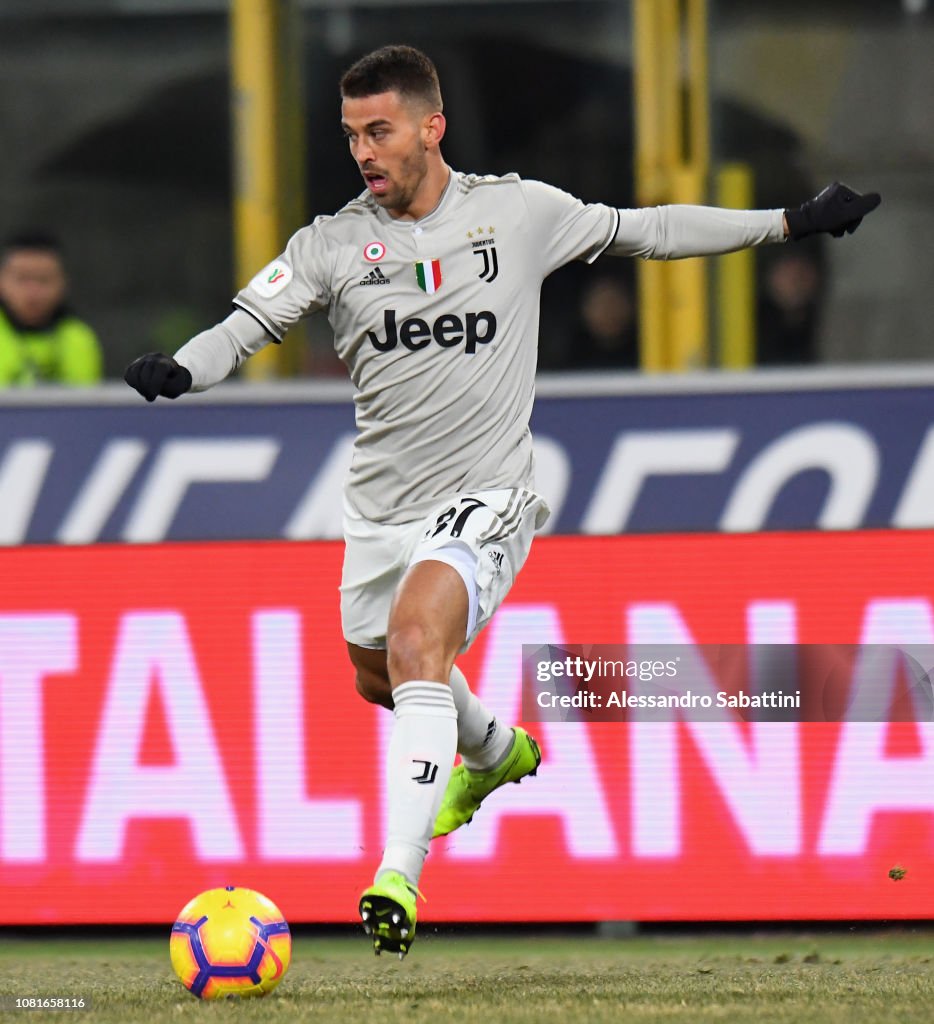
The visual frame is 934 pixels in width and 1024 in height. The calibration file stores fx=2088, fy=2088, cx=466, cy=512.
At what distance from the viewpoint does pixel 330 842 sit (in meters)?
6.30

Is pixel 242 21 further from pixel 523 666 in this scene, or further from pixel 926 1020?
pixel 926 1020

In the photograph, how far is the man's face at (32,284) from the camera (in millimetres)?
6930

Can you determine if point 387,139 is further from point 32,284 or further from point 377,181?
point 32,284

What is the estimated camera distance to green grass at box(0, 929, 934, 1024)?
4.56m

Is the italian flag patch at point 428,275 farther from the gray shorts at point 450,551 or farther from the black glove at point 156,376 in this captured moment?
the black glove at point 156,376

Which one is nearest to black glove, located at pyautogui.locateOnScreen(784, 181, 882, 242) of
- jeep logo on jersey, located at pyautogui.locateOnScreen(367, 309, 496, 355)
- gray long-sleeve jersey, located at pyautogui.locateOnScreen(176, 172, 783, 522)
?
gray long-sleeve jersey, located at pyautogui.locateOnScreen(176, 172, 783, 522)

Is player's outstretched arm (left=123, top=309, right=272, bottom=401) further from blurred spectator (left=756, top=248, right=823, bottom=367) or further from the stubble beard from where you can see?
blurred spectator (left=756, top=248, right=823, bottom=367)

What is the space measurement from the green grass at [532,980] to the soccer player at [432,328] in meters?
0.59

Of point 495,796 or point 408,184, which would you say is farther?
point 495,796

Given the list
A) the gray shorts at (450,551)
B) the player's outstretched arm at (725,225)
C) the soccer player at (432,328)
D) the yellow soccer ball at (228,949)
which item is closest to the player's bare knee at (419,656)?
the soccer player at (432,328)

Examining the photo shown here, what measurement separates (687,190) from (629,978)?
8.65 feet

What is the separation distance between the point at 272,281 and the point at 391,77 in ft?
1.86

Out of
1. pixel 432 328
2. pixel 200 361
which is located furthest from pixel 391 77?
pixel 200 361

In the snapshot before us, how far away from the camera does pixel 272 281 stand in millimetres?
5082
